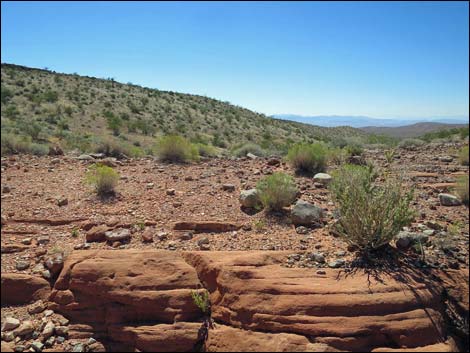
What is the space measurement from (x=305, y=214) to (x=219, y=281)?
1.77 metres

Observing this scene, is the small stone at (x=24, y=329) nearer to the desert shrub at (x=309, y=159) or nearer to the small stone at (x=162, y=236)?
the small stone at (x=162, y=236)

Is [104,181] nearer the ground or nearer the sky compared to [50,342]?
nearer the sky

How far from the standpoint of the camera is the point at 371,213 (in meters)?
4.83

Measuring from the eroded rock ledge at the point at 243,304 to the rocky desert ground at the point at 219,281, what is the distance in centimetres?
1

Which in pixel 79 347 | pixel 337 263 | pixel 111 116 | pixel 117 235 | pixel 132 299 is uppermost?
pixel 111 116

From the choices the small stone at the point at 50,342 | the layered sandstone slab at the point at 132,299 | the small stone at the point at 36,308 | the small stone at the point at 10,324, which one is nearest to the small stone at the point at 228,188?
the layered sandstone slab at the point at 132,299

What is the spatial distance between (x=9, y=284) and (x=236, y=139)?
739 inches

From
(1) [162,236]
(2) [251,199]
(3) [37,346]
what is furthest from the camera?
(2) [251,199]

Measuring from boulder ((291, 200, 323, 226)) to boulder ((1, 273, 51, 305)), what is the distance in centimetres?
343

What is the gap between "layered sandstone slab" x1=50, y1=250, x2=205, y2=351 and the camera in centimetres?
450

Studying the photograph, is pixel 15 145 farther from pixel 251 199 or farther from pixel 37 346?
pixel 37 346

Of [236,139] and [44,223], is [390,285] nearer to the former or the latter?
[44,223]

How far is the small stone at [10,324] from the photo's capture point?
4.46m

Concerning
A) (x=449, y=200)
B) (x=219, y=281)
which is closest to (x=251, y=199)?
(x=219, y=281)
